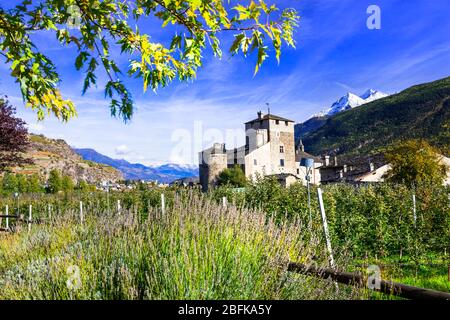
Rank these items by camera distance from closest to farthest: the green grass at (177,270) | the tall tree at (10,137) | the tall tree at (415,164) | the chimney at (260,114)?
the green grass at (177,270) → the tall tree at (10,137) → the tall tree at (415,164) → the chimney at (260,114)

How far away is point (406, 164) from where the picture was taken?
31.6m

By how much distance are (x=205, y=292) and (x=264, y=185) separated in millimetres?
9726

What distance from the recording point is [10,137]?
43.8ft

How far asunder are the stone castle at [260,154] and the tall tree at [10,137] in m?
38.7

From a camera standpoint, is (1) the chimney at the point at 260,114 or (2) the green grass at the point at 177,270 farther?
(1) the chimney at the point at 260,114

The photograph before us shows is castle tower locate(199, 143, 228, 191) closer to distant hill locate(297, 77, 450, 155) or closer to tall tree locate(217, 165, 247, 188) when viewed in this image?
tall tree locate(217, 165, 247, 188)

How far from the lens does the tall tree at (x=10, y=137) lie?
43.6ft

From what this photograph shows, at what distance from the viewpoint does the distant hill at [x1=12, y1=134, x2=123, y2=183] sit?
2875 inches

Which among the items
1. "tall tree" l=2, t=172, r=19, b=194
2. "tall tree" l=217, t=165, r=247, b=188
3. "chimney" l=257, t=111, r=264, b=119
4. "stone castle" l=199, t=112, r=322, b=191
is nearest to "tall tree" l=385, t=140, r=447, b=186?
"stone castle" l=199, t=112, r=322, b=191

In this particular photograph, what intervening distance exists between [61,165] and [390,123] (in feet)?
299

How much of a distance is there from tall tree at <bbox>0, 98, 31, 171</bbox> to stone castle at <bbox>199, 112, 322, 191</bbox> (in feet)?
127

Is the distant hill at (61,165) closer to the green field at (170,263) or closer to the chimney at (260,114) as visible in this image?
the chimney at (260,114)

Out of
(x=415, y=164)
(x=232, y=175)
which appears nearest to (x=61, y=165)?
(x=232, y=175)

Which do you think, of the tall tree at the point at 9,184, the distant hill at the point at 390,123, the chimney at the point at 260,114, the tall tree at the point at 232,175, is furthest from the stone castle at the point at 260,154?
the distant hill at the point at 390,123
